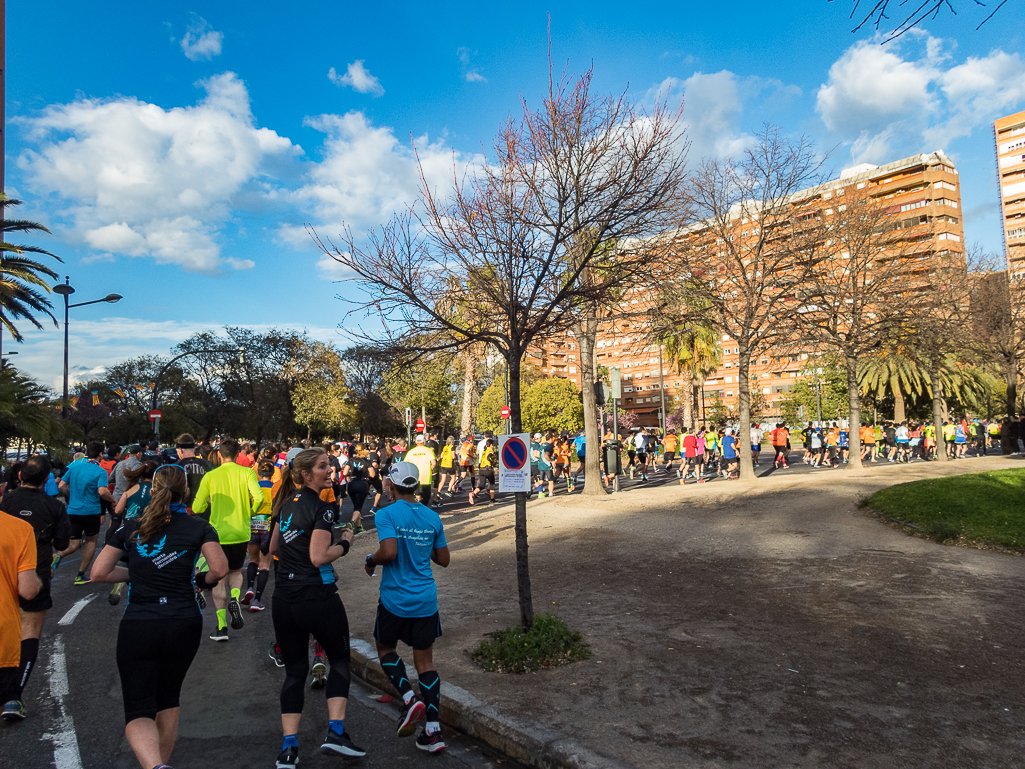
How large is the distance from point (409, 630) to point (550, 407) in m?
56.9

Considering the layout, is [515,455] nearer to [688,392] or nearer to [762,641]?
[762,641]

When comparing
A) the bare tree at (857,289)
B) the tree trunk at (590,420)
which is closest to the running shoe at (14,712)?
the tree trunk at (590,420)

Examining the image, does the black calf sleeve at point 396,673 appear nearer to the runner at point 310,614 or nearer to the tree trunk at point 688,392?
the runner at point 310,614

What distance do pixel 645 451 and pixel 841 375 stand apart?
1503 inches

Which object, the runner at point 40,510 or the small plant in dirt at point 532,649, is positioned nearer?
the small plant in dirt at point 532,649

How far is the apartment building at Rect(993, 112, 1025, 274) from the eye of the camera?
83.1 meters

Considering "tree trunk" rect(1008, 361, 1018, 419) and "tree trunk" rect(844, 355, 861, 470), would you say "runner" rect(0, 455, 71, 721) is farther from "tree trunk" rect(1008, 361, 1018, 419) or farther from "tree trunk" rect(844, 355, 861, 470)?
"tree trunk" rect(1008, 361, 1018, 419)

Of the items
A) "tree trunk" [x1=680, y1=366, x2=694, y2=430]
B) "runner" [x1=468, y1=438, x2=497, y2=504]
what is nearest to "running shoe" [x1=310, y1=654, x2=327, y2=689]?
"runner" [x1=468, y1=438, x2=497, y2=504]

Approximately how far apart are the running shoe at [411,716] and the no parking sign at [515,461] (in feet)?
6.80

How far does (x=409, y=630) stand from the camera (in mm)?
4340

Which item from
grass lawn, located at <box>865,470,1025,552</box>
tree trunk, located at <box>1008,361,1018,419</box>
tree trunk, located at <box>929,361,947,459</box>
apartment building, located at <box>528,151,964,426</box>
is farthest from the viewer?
apartment building, located at <box>528,151,964,426</box>

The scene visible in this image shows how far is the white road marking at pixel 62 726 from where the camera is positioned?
4.05 meters

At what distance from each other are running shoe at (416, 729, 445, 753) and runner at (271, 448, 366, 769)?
0.36 m

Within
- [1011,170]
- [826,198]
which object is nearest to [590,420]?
[826,198]
